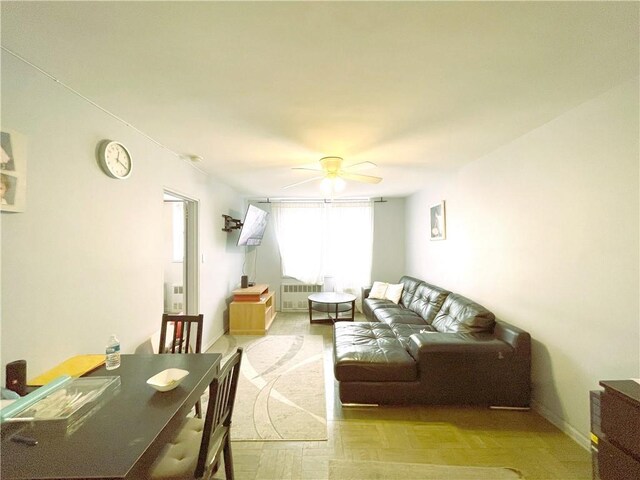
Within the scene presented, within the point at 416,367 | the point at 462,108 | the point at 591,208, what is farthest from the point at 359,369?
the point at 462,108

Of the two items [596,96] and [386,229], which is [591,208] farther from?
[386,229]

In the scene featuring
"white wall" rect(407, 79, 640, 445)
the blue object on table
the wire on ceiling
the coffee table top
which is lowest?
the coffee table top

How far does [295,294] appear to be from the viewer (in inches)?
216

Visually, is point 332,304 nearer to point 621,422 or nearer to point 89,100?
point 621,422

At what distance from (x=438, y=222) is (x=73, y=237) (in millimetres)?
4028

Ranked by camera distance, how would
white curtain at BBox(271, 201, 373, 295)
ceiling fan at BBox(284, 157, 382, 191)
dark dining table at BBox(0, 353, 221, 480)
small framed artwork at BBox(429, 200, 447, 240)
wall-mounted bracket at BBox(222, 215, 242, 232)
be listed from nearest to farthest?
dark dining table at BBox(0, 353, 221, 480)
ceiling fan at BBox(284, 157, 382, 191)
small framed artwork at BBox(429, 200, 447, 240)
wall-mounted bracket at BBox(222, 215, 242, 232)
white curtain at BBox(271, 201, 373, 295)

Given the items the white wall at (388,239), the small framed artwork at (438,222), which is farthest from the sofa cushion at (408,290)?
the white wall at (388,239)

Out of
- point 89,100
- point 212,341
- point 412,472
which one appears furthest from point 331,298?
point 89,100

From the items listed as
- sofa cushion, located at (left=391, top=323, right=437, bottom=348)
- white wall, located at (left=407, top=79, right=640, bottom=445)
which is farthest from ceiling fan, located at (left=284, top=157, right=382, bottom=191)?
sofa cushion, located at (left=391, top=323, right=437, bottom=348)

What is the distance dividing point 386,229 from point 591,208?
3797 millimetres

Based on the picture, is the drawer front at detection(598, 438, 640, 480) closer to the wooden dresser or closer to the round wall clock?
the wooden dresser

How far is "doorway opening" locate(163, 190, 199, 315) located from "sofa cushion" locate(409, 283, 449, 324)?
2.97 metres

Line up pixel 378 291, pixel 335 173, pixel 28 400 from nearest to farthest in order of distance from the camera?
pixel 28 400
pixel 335 173
pixel 378 291

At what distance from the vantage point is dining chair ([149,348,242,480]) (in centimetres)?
109
